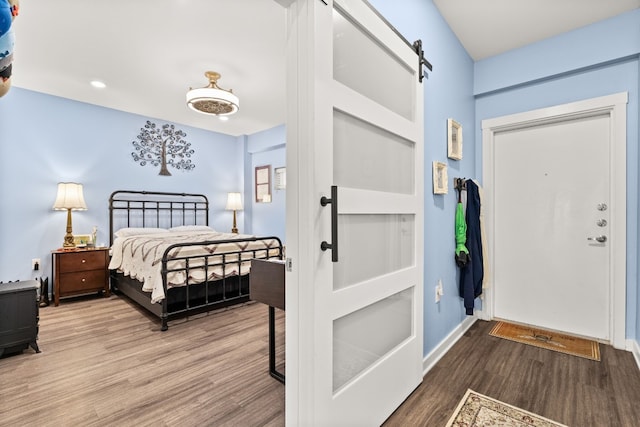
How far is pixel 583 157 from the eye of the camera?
101 inches

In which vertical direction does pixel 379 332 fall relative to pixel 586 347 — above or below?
above

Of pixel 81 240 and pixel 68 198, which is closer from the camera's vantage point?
pixel 68 198

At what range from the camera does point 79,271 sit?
144 inches

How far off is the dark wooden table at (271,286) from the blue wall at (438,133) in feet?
3.35

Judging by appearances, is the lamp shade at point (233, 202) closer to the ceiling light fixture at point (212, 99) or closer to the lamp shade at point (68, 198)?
the lamp shade at point (68, 198)

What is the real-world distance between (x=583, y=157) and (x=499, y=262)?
1178 millimetres

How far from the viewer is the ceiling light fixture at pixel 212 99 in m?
3.07

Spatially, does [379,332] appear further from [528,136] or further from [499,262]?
[528,136]

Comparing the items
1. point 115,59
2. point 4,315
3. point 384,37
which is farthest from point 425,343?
point 115,59

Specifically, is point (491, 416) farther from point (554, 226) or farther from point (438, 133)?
point (554, 226)

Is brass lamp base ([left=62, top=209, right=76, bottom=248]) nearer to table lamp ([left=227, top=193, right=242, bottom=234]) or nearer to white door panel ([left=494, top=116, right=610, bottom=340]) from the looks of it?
table lamp ([left=227, top=193, right=242, bottom=234])

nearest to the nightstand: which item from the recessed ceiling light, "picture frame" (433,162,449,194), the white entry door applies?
the recessed ceiling light

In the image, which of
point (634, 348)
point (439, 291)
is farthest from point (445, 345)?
point (634, 348)

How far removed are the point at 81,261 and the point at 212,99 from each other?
2.65m
